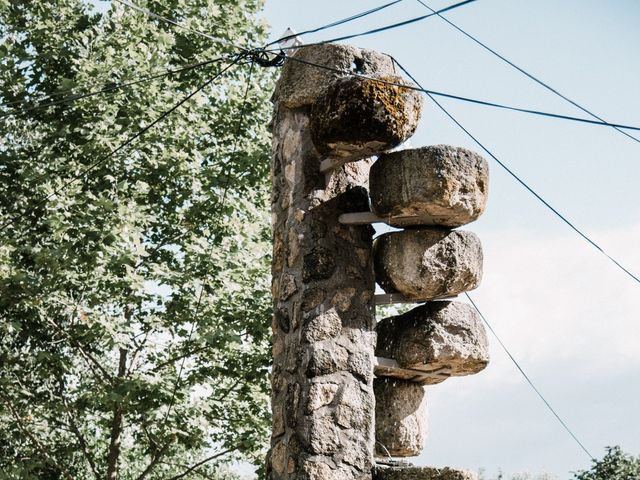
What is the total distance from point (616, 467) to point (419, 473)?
397 cm

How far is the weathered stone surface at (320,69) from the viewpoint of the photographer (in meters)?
4.68

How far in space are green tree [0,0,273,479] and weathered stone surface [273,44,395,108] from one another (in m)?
4.02

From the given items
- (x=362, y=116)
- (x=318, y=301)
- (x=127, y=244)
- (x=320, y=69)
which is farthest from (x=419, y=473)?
(x=127, y=244)

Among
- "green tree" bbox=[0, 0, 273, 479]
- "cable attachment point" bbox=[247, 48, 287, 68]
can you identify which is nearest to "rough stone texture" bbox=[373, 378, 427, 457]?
"cable attachment point" bbox=[247, 48, 287, 68]

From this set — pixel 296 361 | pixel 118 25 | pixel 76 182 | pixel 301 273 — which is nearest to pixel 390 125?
pixel 301 273

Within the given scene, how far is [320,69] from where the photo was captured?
4.73m

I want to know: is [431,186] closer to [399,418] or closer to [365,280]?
[365,280]

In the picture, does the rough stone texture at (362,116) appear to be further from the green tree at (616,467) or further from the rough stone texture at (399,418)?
the green tree at (616,467)

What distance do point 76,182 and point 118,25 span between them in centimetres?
193

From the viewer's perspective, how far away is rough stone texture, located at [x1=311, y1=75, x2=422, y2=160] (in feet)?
14.3

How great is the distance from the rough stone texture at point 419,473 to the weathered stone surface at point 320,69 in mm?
2003

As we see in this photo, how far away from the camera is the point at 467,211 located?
4.34 metres

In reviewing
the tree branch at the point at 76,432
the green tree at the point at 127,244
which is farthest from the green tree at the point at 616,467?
A: the tree branch at the point at 76,432

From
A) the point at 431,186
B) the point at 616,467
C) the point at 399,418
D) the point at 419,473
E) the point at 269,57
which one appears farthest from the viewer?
the point at 616,467
